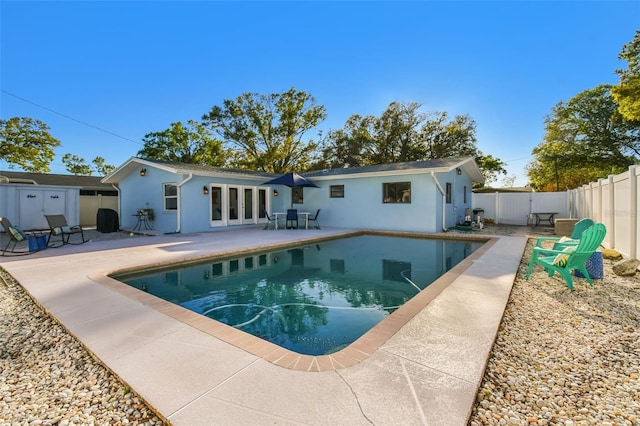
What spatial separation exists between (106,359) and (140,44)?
16133mm

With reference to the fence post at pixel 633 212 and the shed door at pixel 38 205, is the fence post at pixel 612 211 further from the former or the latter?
the shed door at pixel 38 205

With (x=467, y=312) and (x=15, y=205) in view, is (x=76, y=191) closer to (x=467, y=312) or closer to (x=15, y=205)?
(x=15, y=205)

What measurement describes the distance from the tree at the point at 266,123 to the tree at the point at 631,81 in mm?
19848

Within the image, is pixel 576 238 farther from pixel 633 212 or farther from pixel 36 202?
pixel 36 202

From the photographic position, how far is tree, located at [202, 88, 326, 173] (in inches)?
1038

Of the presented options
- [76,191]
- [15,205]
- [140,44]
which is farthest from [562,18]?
[15,205]

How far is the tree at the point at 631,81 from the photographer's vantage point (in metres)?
12.5

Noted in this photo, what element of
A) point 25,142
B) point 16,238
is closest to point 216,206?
point 16,238

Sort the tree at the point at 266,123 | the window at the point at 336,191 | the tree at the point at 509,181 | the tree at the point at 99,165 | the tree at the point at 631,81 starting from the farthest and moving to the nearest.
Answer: the tree at the point at 509,181, the tree at the point at 99,165, the tree at the point at 266,123, the window at the point at 336,191, the tree at the point at 631,81

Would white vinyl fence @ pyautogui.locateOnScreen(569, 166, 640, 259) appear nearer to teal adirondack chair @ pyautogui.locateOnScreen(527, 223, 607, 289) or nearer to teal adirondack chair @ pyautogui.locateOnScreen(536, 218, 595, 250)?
teal adirondack chair @ pyautogui.locateOnScreen(536, 218, 595, 250)

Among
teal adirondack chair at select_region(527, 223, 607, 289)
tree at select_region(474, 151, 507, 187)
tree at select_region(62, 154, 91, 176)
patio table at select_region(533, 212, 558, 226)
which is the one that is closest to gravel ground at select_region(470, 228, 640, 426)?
teal adirondack chair at select_region(527, 223, 607, 289)

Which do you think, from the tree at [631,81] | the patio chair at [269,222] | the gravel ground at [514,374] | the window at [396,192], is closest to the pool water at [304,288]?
the gravel ground at [514,374]

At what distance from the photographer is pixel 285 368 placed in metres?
2.23

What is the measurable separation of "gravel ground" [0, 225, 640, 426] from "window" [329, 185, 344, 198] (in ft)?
33.9
